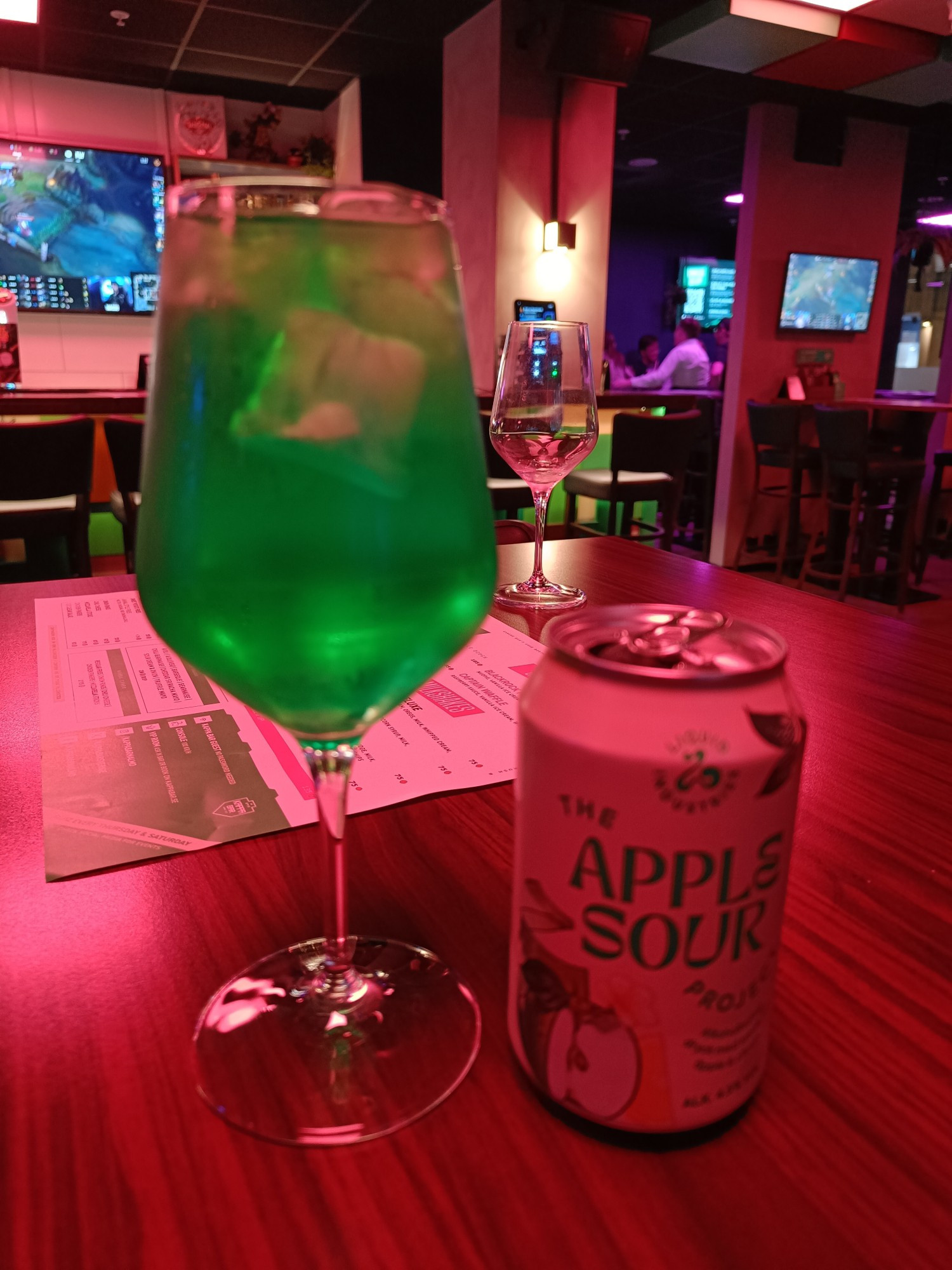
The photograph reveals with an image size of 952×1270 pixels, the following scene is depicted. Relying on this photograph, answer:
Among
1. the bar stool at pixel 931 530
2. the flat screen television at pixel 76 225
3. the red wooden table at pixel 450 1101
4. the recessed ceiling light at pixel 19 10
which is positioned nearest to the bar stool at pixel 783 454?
the bar stool at pixel 931 530

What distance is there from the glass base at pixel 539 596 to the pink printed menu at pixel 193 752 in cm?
16

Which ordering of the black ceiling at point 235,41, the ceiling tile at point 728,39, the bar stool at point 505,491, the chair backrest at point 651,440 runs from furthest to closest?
1. the black ceiling at point 235,41
2. the ceiling tile at point 728,39
3. the chair backrest at point 651,440
4. the bar stool at point 505,491

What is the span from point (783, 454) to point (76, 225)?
4.39 metres

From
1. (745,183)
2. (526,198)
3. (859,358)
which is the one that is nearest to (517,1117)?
(526,198)

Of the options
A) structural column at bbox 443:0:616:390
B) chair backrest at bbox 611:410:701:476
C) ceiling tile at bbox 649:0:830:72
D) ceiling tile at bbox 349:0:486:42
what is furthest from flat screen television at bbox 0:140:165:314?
chair backrest at bbox 611:410:701:476

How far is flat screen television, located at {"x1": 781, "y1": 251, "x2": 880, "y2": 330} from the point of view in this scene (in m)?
5.42

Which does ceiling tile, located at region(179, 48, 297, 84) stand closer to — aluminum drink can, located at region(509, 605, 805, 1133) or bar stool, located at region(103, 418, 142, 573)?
bar stool, located at region(103, 418, 142, 573)

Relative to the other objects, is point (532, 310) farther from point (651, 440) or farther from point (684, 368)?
point (684, 368)

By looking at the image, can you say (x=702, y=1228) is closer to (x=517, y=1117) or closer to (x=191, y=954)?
(x=517, y=1117)

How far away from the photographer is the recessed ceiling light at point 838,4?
3.55 metres

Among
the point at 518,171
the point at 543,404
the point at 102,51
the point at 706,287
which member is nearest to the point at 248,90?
the point at 102,51

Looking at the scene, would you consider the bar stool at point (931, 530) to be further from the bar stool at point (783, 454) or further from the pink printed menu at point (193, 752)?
the pink printed menu at point (193, 752)

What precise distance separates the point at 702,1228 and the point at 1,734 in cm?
53

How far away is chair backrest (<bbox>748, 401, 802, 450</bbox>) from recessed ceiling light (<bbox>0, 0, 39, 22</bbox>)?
3838mm
